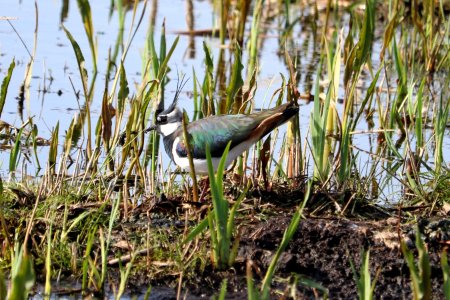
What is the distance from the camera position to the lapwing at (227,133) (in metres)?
5.11

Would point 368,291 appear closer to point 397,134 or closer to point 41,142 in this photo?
point 41,142

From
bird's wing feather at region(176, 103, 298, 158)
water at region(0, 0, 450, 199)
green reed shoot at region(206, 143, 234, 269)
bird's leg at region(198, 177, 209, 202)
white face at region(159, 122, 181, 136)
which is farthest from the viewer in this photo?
water at region(0, 0, 450, 199)

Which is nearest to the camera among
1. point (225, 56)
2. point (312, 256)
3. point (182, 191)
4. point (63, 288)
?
point (63, 288)

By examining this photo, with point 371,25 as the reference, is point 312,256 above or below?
below

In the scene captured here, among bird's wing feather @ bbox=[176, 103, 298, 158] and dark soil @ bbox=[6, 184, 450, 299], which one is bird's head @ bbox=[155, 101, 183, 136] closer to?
bird's wing feather @ bbox=[176, 103, 298, 158]

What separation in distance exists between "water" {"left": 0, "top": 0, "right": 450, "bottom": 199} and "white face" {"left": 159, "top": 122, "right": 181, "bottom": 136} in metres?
0.71

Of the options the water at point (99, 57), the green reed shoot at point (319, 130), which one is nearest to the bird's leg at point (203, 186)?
the green reed shoot at point (319, 130)

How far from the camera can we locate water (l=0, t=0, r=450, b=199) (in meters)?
7.57

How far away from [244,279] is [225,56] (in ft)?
18.1

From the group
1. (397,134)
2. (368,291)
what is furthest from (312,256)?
(397,134)

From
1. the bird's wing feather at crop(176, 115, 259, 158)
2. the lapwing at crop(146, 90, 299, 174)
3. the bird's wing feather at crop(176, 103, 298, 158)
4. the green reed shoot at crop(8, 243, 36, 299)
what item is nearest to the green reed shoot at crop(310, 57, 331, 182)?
the lapwing at crop(146, 90, 299, 174)

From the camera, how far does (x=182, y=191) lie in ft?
18.1

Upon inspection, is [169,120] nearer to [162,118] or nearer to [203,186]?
[162,118]

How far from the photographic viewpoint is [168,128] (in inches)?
233
